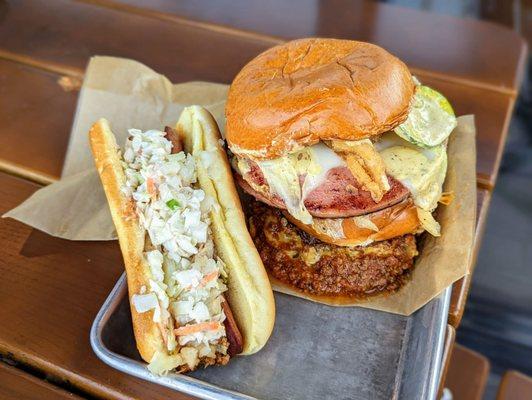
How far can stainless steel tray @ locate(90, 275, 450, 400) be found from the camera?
1449 mm

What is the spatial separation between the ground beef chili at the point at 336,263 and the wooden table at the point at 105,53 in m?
0.19

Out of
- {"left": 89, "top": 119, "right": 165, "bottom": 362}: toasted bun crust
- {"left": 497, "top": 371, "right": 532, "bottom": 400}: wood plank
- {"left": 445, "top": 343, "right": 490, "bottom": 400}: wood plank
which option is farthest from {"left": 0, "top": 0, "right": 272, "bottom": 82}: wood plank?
{"left": 497, "top": 371, "right": 532, "bottom": 400}: wood plank

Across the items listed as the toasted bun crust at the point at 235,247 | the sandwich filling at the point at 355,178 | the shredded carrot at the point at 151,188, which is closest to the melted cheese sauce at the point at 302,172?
the sandwich filling at the point at 355,178

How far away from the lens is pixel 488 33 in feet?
8.59

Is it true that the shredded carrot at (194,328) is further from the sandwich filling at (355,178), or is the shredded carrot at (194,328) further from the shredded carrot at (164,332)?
the sandwich filling at (355,178)

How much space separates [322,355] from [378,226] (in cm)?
38

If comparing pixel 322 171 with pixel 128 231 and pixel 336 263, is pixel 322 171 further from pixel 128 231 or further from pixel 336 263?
pixel 128 231

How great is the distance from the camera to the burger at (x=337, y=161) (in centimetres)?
146

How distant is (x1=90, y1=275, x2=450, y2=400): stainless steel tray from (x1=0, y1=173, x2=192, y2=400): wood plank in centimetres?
6

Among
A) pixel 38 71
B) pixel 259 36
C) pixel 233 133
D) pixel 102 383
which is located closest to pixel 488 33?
pixel 259 36

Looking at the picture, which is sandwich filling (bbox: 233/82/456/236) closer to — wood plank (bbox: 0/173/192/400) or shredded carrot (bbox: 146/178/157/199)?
shredded carrot (bbox: 146/178/157/199)

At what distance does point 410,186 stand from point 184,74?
118cm

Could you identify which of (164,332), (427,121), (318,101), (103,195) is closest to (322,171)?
Answer: (318,101)

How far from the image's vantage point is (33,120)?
2.25 meters
